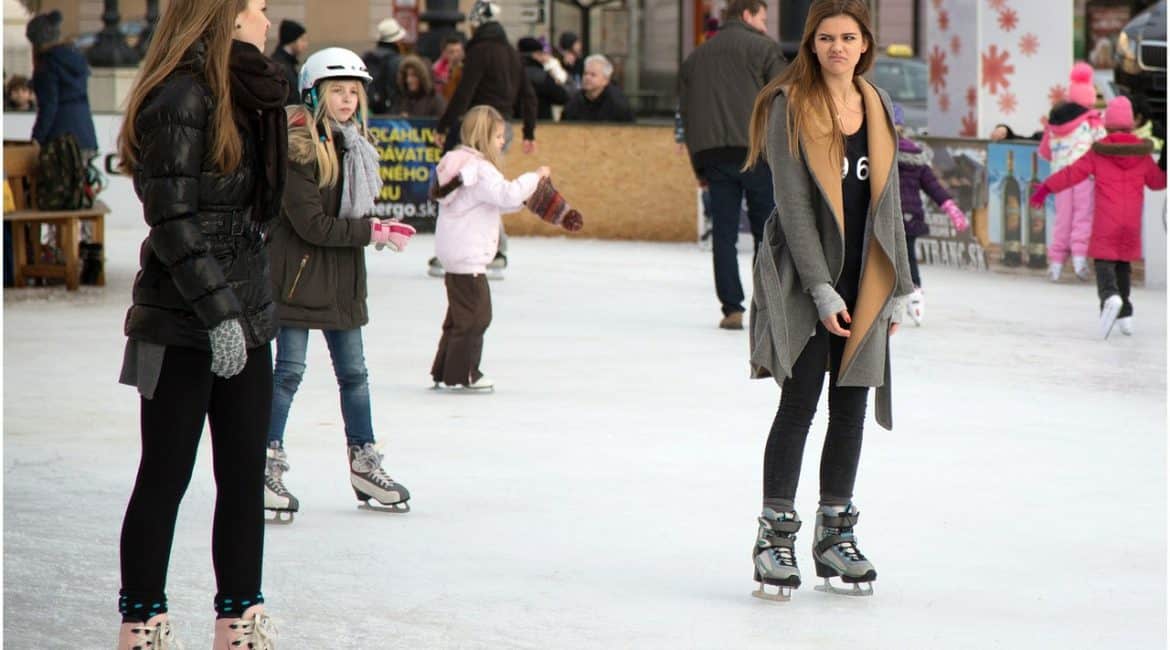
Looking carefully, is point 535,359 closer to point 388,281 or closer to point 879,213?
point 388,281

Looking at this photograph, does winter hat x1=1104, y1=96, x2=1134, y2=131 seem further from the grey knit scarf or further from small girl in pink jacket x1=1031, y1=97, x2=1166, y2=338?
the grey knit scarf

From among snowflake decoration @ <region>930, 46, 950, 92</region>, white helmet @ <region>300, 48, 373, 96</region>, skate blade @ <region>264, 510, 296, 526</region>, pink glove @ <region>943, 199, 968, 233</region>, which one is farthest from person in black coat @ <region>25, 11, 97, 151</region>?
skate blade @ <region>264, 510, 296, 526</region>

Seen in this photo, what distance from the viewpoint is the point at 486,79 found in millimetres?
12961

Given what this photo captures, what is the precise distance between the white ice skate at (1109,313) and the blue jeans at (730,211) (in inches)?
67.9

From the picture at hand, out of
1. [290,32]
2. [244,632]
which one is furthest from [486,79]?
[244,632]

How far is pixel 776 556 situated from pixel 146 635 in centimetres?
156

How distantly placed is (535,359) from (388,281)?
3673 millimetres

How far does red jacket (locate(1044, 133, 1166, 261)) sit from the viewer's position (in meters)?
10.4

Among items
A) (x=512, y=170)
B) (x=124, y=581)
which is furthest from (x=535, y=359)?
(x=512, y=170)

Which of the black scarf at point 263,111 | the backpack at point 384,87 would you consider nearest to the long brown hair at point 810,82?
the black scarf at point 263,111

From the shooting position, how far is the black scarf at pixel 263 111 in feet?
13.3

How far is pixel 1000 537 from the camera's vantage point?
5.68 meters

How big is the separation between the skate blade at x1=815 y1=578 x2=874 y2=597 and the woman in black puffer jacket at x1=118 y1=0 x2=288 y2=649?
4.84 feet

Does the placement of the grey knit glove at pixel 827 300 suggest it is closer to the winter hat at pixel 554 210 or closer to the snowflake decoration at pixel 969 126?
the winter hat at pixel 554 210
